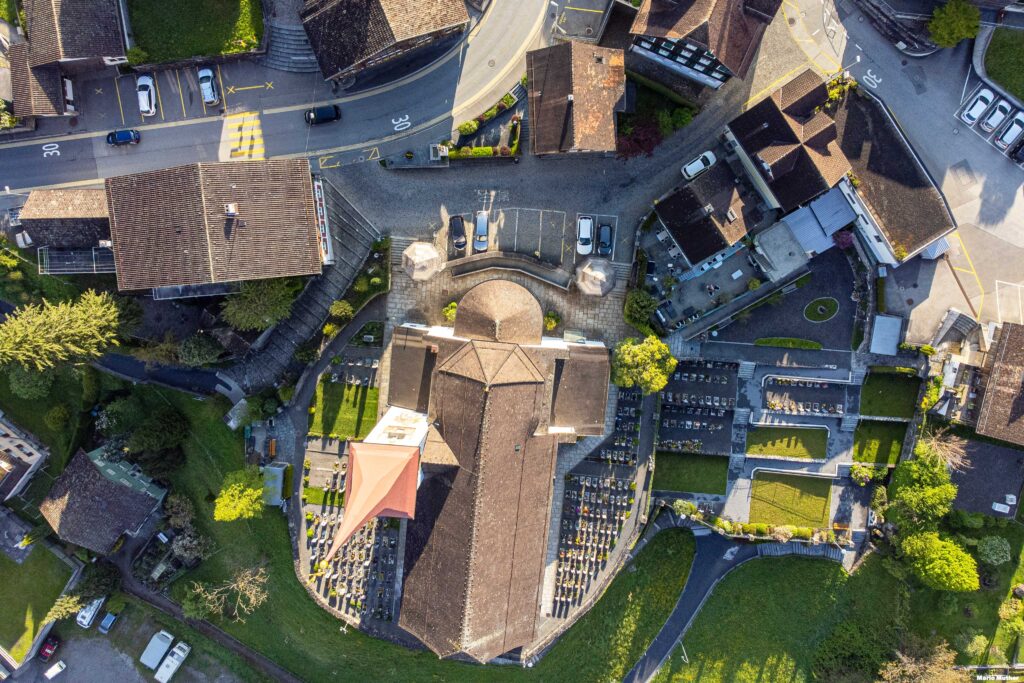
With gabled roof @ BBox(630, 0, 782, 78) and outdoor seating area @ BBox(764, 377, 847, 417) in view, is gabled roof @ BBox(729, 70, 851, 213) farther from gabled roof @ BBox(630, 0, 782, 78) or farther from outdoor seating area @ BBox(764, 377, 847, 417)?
outdoor seating area @ BBox(764, 377, 847, 417)

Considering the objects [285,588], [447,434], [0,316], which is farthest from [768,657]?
[0,316]

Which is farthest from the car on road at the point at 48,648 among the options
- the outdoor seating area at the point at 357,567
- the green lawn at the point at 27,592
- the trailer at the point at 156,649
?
the outdoor seating area at the point at 357,567

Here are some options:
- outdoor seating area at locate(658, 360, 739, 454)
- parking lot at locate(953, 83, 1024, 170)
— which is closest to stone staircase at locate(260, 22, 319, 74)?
outdoor seating area at locate(658, 360, 739, 454)

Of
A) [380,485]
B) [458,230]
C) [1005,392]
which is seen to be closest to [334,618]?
[380,485]

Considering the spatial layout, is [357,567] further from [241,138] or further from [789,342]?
[789,342]

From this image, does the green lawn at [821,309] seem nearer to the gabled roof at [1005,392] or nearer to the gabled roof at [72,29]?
the gabled roof at [1005,392]

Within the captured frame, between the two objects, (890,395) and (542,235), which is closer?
(542,235)

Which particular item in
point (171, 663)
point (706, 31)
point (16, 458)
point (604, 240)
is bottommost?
point (171, 663)
